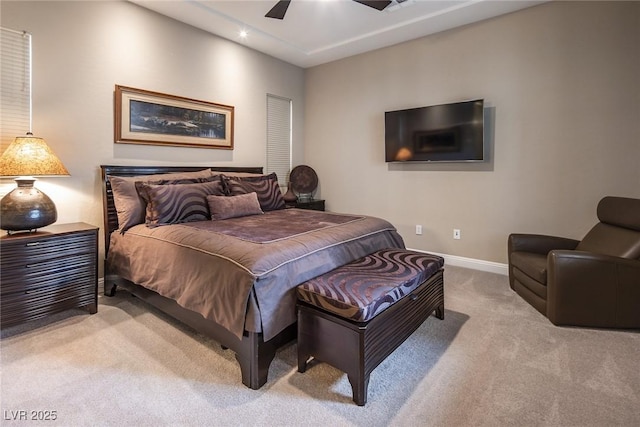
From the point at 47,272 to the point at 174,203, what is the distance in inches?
40.1

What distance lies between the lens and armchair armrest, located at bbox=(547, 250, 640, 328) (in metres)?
2.31

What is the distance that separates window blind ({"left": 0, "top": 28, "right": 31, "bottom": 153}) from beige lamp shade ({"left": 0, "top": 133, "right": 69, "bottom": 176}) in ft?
1.03

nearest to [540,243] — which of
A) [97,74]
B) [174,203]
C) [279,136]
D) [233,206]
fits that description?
[233,206]

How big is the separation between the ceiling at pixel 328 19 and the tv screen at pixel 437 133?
0.92 meters

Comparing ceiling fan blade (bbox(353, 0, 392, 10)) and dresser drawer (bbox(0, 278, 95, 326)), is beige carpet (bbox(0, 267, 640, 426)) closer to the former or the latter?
dresser drawer (bbox(0, 278, 95, 326))

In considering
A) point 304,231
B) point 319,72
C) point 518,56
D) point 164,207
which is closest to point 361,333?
point 304,231

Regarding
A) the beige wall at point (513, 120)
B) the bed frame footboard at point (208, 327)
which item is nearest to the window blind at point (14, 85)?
the bed frame footboard at point (208, 327)

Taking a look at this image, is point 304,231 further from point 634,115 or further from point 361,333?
A: point 634,115

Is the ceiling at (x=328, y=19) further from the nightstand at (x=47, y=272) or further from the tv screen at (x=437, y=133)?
the nightstand at (x=47, y=272)

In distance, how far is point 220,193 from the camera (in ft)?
10.9

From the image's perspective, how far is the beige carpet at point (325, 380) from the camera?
1.56 meters

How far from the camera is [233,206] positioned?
10.3ft

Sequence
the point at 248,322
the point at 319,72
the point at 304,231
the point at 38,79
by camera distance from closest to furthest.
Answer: the point at 248,322 < the point at 304,231 < the point at 38,79 < the point at 319,72

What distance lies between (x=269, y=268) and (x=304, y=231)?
67 centimetres
